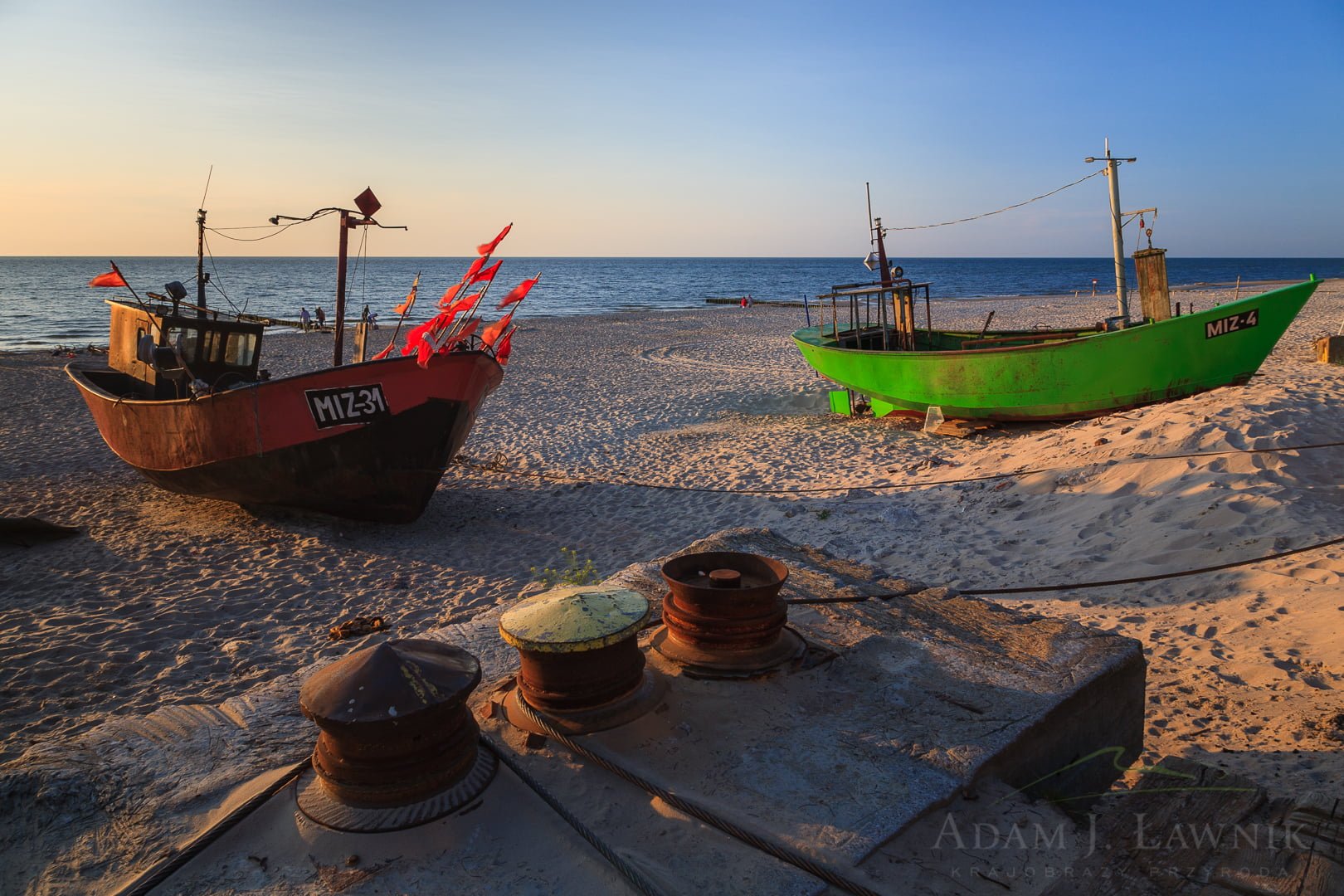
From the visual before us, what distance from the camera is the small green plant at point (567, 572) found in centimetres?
675

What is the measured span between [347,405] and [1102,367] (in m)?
9.70

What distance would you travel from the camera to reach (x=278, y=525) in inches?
348

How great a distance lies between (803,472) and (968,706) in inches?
275

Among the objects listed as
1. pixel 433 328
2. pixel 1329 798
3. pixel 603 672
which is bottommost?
pixel 1329 798

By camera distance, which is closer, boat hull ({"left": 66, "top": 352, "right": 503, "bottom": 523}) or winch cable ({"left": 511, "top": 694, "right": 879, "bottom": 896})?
winch cable ({"left": 511, "top": 694, "right": 879, "bottom": 896})

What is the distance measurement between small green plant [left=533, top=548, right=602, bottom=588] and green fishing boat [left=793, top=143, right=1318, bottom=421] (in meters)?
7.10

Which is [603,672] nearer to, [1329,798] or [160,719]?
[160,719]

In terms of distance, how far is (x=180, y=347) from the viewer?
988 cm

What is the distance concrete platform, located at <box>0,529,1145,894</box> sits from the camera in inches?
95.8

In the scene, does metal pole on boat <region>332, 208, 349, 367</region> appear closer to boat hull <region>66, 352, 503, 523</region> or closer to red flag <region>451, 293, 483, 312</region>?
boat hull <region>66, 352, 503, 523</region>

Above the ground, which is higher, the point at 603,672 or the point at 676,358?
the point at 676,358

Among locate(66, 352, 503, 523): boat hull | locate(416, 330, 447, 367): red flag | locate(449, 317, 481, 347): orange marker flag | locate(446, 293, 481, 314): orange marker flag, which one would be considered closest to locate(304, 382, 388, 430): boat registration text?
locate(66, 352, 503, 523): boat hull

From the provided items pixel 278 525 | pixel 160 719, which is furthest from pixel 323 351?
pixel 160 719

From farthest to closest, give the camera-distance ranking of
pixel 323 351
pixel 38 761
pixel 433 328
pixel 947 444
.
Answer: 1. pixel 323 351
2. pixel 947 444
3. pixel 433 328
4. pixel 38 761
